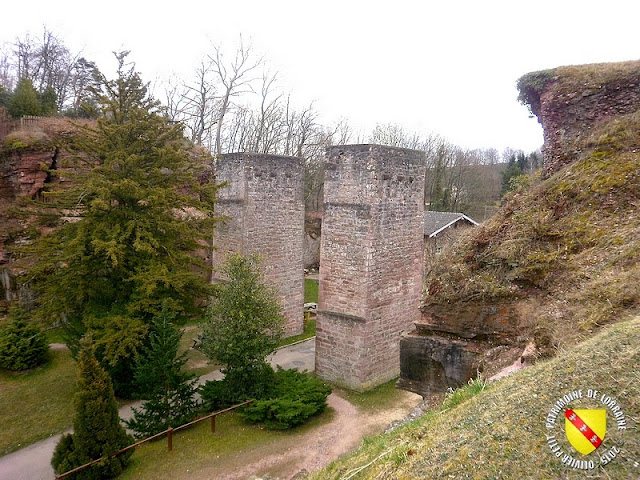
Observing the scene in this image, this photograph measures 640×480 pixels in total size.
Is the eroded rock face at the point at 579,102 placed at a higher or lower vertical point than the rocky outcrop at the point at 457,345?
higher

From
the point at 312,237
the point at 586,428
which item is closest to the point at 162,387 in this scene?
the point at 586,428

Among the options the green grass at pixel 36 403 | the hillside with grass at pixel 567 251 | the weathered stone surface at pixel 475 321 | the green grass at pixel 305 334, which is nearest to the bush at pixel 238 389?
the green grass at pixel 36 403

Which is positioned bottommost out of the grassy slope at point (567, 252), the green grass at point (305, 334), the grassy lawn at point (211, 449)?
the grassy lawn at point (211, 449)

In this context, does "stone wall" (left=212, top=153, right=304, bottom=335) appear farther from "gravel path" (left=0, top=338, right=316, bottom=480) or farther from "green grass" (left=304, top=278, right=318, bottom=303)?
"green grass" (left=304, top=278, right=318, bottom=303)

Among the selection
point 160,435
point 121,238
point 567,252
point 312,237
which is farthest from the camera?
point 312,237

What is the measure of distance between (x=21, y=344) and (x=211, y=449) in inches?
319

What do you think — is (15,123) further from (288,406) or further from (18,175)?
(288,406)

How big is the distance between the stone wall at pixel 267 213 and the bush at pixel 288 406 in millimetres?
4793

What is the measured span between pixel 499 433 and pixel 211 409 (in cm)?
854

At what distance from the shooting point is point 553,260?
450 centimetres

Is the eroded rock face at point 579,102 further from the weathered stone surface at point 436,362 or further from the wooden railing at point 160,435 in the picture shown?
the wooden railing at point 160,435

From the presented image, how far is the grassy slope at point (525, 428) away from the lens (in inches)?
76.6

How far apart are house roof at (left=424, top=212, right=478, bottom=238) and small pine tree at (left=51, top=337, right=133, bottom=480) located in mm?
18210

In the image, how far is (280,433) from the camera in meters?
8.73
